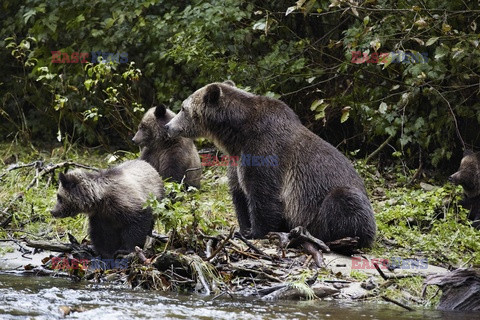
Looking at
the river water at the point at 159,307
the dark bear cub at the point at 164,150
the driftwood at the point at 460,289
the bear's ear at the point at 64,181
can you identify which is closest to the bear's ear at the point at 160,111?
the dark bear cub at the point at 164,150

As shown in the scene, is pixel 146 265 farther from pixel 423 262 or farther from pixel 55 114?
pixel 55 114

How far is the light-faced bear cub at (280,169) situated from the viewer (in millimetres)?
8367

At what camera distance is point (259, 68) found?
40.3 ft

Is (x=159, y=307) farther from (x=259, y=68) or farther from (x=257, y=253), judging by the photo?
(x=259, y=68)

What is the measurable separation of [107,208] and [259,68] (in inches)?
194

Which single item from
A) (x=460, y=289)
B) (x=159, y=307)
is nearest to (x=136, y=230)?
(x=159, y=307)

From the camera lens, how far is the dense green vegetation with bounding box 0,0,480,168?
10.8 metres

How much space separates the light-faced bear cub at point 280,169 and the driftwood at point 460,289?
71.2 inches

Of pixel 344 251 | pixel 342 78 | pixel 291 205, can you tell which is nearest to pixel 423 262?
pixel 344 251

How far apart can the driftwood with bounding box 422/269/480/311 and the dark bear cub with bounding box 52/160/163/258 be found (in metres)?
3.06

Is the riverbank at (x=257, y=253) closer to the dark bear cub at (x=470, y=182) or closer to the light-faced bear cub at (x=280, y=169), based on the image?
the dark bear cub at (x=470, y=182)

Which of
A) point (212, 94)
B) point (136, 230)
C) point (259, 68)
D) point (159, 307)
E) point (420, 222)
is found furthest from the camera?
point (259, 68)

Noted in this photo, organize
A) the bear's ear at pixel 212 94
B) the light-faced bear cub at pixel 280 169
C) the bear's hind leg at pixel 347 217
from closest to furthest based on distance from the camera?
the bear's hind leg at pixel 347 217 → the light-faced bear cub at pixel 280 169 → the bear's ear at pixel 212 94

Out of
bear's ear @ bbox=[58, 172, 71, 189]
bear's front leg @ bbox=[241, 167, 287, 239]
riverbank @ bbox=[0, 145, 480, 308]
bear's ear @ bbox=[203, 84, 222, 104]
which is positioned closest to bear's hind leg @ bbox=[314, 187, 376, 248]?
riverbank @ bbox=[0, 145, 480, 308]
